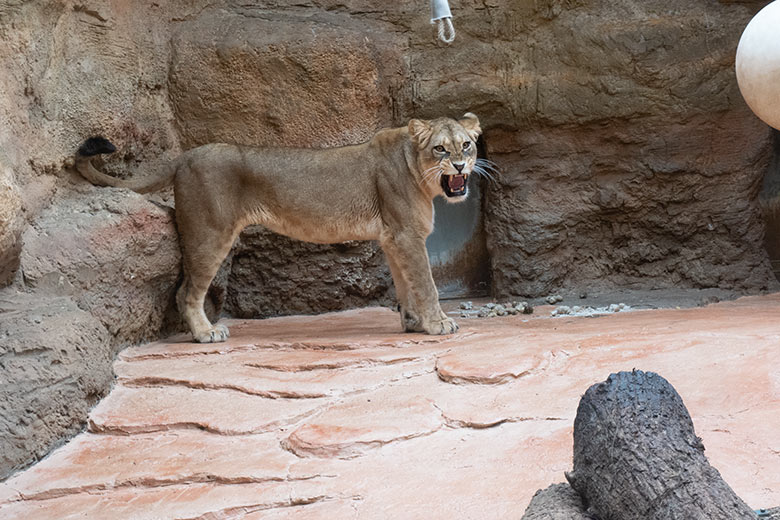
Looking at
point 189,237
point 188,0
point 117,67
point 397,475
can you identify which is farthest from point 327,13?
point 397,475

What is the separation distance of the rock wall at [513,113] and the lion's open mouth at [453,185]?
4.20ft

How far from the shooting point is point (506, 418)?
432 centimetres

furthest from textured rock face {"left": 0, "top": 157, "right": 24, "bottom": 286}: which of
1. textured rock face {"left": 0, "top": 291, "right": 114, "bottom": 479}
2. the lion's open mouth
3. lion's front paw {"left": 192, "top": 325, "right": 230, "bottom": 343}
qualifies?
the lion's open mouth

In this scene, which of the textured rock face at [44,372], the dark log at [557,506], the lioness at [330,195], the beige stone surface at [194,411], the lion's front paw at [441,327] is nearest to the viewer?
the dark log at [557,506]

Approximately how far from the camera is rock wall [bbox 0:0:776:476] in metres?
7.58

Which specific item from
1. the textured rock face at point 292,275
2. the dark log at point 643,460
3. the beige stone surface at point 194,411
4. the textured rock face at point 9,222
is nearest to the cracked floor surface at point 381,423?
the beige stone surface at point 194,411

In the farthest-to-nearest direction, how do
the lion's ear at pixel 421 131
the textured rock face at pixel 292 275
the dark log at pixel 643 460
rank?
the textured rock face at pixel 292 275 < the lion's ear at pixel 421 131 < the dark log at pixel 643 460

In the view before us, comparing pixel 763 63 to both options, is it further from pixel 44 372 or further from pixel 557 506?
pixel 44 372

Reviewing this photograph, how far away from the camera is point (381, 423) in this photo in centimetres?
443

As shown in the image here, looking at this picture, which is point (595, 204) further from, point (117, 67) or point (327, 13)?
point (117, 67)

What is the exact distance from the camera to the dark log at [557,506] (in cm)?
282

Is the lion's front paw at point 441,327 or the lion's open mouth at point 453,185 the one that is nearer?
the lion's front paw at point 441,327

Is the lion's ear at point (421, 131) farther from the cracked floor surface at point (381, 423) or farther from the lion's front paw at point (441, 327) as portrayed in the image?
the cracked floor surface at point (381, 423)

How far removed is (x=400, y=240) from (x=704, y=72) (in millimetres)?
3350
